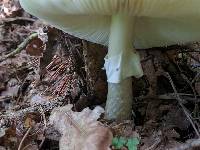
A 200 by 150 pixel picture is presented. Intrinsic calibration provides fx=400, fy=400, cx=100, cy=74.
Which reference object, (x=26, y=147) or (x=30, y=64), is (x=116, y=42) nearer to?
(x=26, y=147)

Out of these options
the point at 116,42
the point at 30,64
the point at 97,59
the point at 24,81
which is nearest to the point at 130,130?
the point at 116,42

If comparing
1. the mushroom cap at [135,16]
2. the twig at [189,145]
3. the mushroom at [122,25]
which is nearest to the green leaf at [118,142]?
the twig at [189,145]

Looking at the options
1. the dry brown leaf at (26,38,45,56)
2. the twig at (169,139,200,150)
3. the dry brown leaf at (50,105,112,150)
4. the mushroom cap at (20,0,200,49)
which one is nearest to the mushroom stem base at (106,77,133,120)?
the dry brown leaf at (50,105,112,150)

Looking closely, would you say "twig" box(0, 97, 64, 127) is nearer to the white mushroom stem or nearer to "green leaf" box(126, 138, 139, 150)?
the white mushroom stem

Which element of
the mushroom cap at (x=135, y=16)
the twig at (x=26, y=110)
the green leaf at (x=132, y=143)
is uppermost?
the mushroom cap at (x=135, y=16)

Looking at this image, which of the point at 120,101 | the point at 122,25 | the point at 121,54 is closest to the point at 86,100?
the point at 120,101

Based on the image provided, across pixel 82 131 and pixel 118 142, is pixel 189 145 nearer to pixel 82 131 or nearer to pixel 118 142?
pixel 118 142

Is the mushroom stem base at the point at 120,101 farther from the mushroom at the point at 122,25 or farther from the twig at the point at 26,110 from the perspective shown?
the twig at the point at 26,110
